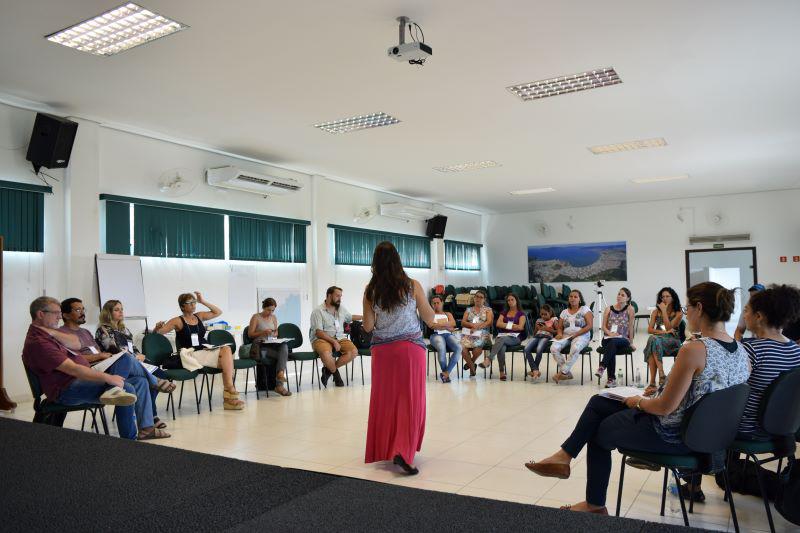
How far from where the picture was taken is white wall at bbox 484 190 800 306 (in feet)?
43.2

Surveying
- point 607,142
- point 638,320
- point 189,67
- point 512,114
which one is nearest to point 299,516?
point 189,67

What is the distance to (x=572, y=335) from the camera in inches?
294

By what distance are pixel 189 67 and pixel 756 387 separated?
4.95 meters

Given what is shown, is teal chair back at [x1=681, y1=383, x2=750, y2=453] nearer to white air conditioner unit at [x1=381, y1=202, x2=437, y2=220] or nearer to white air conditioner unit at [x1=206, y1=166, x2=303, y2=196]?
white air conditioner unit at [x1=206, y1=166, x2=303, y2=196]

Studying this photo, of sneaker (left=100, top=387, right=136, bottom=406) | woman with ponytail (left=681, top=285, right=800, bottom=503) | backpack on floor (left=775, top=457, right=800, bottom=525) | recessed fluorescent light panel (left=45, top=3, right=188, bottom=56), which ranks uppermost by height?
recessed fluorescent light panel (left=45, top=3, right=188, bottom=56)

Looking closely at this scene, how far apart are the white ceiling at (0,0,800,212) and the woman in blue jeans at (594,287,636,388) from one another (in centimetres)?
222

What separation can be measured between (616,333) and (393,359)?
4.18 metres

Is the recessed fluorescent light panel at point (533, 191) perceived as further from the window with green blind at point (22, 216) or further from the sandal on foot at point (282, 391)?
the window with green blind at point (22, 216)

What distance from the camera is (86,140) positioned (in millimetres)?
6863

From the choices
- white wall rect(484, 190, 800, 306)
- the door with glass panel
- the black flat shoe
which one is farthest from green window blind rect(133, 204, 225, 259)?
the door with glass panel

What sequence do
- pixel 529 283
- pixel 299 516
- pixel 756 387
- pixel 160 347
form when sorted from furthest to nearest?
pixel 529 283 → pixel 160 347 → pixel 756 387 → pixel 299 516

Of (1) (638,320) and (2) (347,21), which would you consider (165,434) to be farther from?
(1) (638,320)

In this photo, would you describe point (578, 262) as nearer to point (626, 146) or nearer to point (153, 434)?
point (626, 146)

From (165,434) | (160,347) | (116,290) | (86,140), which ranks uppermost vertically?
(86,140)
